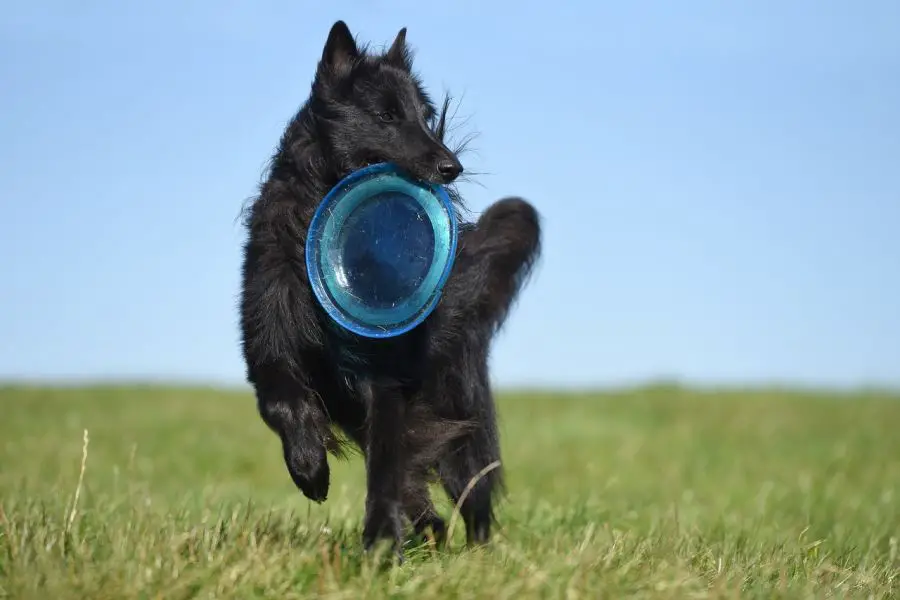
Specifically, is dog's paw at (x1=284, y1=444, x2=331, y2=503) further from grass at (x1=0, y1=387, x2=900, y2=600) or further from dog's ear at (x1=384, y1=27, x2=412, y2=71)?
dog's ear at (x1=384, y1=27, x2=412, y2=71)

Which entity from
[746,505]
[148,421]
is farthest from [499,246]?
[148,421]

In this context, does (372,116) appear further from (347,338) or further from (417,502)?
(417,502)

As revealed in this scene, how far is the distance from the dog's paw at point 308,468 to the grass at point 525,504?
0.23m

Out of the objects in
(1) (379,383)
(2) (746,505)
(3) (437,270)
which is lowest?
(2) (746,505)

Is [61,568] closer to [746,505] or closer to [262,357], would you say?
[262,357]

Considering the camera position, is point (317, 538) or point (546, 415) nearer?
point (317, 538)

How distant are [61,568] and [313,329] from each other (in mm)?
1505

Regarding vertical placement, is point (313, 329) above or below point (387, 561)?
above

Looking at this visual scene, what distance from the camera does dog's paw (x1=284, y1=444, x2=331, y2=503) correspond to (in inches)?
182

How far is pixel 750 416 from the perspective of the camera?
15.6 meters

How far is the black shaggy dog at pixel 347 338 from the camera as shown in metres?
4.70

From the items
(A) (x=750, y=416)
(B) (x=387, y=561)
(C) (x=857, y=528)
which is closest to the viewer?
(B) (x=387, y=561)

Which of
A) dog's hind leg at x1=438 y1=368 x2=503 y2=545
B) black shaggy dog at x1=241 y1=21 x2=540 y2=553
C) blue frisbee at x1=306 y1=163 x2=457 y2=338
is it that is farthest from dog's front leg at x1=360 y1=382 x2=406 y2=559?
dog's hind leg at x1=438 y1=368 x2=503 y2=545

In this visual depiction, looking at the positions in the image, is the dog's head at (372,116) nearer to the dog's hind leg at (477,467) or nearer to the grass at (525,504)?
the dog's hind leg at (477,467)
